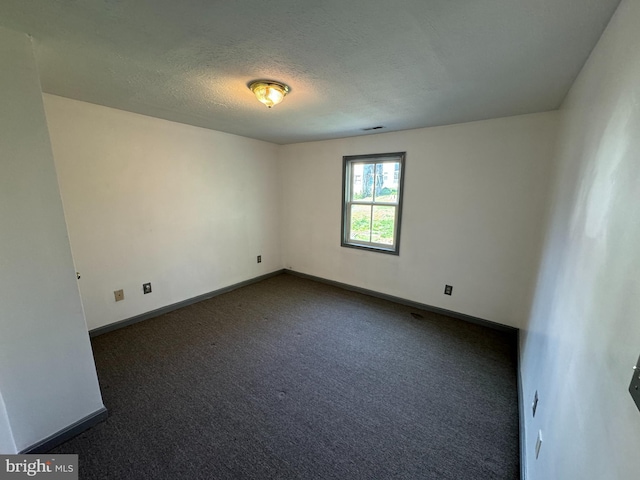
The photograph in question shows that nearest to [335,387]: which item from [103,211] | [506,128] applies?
[103,211]

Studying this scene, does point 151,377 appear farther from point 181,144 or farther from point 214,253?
point 181,144

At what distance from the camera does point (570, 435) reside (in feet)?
2.86

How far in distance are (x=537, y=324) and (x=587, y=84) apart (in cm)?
146

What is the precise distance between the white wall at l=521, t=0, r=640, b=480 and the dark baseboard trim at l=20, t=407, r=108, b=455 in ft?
7.86

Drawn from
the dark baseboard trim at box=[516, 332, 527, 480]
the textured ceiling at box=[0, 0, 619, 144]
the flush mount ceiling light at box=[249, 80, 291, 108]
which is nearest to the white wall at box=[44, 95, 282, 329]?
the textured ceiling at box=[0, 0, 619, 144]

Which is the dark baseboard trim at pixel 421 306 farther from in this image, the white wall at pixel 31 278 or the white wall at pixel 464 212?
Result: the white wall at pixel 31 278

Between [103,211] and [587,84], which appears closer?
[587,84]

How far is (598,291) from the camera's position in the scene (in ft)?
2.74

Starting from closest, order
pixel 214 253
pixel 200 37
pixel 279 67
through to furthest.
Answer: pixel 200 37 → pixel 279 67 → pixel 214 253

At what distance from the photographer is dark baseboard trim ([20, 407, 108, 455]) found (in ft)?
4.74

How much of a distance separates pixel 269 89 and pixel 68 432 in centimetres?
249

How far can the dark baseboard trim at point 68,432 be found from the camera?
4.74 ft

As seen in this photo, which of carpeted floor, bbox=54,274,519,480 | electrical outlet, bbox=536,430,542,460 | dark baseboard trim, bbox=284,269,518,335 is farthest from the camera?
dark baseboard trim, bbox=284,269,518,335

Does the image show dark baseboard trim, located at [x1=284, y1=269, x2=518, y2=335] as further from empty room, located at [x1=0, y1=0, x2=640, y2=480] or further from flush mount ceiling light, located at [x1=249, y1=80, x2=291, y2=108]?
flush mount ceiling light, located at [x1=249, y1=80, x2=291, y2=108]
